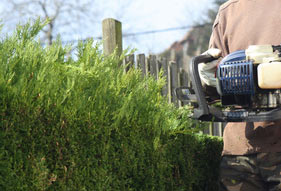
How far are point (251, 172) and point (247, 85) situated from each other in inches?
31.4

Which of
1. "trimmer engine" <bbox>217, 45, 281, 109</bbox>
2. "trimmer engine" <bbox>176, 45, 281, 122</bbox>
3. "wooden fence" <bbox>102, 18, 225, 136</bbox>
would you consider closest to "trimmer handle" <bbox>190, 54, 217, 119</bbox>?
"trimmer engine" <bbox>176, 45, 281, 122</bbox>

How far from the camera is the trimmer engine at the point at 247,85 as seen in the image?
216 centimetres

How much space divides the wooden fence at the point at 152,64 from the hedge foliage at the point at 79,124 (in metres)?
1.56

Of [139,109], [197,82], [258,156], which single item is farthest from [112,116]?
[258,156]

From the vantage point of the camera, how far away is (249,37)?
107 inches

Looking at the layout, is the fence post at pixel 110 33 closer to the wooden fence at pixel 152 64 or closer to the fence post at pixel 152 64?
the wooden fence at pixel 152 64

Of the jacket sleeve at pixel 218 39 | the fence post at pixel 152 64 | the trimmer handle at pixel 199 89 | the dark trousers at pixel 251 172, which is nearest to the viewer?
the trimmer handle at pixel 199 89

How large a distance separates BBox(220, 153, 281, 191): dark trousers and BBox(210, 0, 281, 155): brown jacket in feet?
0.16

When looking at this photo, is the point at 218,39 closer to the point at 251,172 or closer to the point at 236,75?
the point at 236,75

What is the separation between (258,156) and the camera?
8.79ft

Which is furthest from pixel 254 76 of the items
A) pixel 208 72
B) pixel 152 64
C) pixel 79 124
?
pixel 152 64

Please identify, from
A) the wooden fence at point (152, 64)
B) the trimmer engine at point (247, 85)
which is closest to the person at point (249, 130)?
the trimmer engine at point (247, 85)

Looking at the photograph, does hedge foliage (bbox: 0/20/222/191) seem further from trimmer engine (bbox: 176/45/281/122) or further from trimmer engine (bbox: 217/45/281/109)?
trimmer engine (bbox: 217/45/281/109)

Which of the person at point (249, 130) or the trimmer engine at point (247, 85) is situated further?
the person at point (249, 130)
